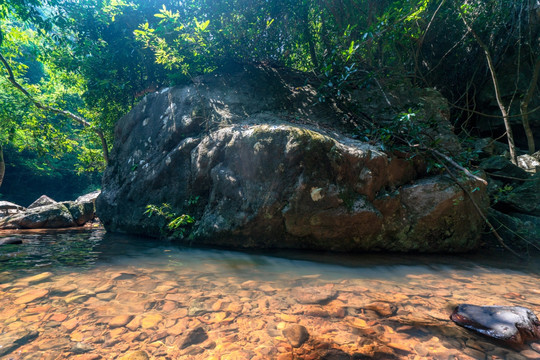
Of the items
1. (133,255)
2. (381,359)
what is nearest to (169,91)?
(133,255)

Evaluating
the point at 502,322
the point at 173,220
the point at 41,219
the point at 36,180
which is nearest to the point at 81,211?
the point at 41,219

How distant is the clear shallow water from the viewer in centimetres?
147

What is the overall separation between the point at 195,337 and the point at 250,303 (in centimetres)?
57

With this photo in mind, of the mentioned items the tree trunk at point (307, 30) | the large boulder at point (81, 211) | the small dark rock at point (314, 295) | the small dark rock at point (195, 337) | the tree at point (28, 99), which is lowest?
the large boulder at point (81, 211)

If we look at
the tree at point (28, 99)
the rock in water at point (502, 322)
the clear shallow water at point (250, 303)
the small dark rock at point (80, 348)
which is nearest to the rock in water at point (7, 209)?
the tree at point (28, 99)

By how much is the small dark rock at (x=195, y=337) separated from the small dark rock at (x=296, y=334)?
543mm

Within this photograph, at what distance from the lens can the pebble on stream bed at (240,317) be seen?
1446 millimetres

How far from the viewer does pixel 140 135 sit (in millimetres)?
6125

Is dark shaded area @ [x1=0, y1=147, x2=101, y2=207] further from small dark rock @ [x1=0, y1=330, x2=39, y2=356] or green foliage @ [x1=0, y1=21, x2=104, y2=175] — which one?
small dark rock @ [x1=0, y1=330, x2=39, y2=356]

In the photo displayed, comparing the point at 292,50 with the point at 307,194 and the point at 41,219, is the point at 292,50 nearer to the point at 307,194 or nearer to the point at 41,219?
the point at 307,194

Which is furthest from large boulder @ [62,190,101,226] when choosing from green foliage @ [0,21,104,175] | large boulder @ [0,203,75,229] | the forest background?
green foliage @ [0,21,104,175]

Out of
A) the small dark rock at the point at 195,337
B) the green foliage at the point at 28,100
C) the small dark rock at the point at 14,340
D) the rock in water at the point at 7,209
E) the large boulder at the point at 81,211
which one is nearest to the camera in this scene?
the small dark rock at the point at 14,340

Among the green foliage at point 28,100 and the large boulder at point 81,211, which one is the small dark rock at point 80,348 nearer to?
the large boulder at point 81,211

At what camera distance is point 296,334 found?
163 cm
